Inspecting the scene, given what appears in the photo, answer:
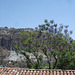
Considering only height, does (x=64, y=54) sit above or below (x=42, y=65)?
above

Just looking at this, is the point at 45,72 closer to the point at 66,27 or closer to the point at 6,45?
the point at 66,27

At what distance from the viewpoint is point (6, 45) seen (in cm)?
7900

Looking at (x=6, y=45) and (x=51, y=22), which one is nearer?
(x=51, y=22)

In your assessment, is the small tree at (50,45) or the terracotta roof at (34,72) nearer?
the terracotta roof at (34,72)

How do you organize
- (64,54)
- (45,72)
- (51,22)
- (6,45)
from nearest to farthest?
(45,72) → (64,54) → (51,22) → (6,45)

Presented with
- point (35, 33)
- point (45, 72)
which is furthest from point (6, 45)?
point (45, 72)

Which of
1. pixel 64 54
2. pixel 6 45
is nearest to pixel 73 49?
pixel 64 54

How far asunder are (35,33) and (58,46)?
7.10ft

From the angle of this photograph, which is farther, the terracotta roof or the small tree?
the small tree

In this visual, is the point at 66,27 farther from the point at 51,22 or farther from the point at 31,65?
the point at 31,65

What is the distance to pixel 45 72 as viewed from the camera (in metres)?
8.66

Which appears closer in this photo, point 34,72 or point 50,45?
point 34,72

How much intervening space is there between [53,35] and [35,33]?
1.49 meters

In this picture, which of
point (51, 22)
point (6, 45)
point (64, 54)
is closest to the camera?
point (64, 54)
